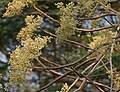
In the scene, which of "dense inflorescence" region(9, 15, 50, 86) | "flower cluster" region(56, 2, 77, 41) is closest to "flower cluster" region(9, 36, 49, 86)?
"dense inflorescence" region(9, 15, 50, 86)

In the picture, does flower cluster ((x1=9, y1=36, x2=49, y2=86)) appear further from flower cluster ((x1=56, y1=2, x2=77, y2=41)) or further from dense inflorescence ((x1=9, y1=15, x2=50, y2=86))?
flower cluster ((x1=56, y1=2, x2=77, y2=41))

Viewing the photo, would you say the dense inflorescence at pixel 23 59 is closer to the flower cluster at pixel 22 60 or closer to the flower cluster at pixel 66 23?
the flower cluster at pixel 22 60

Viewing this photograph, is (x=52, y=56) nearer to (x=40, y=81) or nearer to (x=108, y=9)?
(x=40, y=81)

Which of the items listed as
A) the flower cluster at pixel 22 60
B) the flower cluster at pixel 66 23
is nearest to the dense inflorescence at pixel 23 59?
the flower cluster at pixel 22 60

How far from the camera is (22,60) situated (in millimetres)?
2037

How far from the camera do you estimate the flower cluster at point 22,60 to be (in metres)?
2.04

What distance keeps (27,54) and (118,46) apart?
70cm

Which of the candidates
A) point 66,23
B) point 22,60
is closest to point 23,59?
point 22,60

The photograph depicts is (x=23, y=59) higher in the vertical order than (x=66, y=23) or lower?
lower

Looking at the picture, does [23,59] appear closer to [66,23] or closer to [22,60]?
[22,60]

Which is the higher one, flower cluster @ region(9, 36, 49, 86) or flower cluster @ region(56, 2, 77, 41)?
flower cluster @ region(56, 2, 77, 41)

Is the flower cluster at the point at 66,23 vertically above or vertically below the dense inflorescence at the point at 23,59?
above

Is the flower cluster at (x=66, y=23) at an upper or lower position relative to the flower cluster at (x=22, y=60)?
upper

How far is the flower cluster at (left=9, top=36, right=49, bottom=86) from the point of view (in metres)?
2.04
